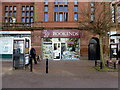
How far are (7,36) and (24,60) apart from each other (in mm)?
8452

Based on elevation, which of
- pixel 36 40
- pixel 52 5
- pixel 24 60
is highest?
pixel 52 5

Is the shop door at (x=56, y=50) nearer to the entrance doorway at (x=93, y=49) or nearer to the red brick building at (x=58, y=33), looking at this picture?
the red brick building at (x=58, y=33)

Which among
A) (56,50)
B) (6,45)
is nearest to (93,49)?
(56,50)

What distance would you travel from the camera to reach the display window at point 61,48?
557 inches

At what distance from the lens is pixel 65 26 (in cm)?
1419

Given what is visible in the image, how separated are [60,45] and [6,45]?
7870 millimetres

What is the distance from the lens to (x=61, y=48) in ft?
46.7

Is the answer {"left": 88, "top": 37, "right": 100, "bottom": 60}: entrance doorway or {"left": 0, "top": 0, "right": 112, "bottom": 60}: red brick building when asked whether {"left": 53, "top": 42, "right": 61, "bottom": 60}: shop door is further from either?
{"left": 88, "top": 37, "right": 100, "bottom": 60}: entrance doorway

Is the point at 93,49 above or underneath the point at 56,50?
above

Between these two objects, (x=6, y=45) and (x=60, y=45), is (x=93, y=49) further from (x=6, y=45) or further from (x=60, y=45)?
(x=6, y=45)

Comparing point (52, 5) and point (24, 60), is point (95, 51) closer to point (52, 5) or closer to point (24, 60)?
point (52, 5)

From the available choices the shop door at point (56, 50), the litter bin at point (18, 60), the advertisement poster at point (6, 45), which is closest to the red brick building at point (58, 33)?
the shop door at point (56, 50)

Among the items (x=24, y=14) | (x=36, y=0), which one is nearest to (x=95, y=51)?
(x=36, y=0)

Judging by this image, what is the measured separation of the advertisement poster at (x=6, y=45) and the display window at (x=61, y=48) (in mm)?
5100
